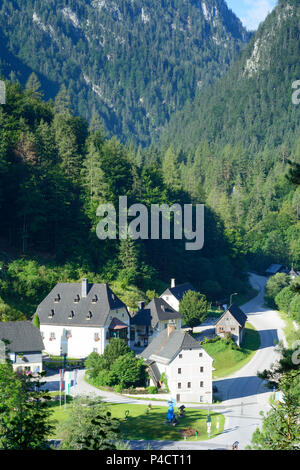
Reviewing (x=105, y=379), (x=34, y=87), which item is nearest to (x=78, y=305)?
(x=105, y=379)

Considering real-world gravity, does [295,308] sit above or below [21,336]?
above

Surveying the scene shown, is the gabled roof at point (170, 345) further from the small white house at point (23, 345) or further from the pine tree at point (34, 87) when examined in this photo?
the pine tree at point (34, 87)

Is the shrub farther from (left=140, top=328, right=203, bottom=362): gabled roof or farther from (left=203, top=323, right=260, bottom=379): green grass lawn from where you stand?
(left=203, top=323, right=260, bottom=379): green grass lawn

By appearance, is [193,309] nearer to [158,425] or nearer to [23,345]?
[23,345]

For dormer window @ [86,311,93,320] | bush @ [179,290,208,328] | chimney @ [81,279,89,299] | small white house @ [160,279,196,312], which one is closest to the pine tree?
small white house @ [160,279,196,312]

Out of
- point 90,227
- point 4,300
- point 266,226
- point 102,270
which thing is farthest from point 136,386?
point 266,226
